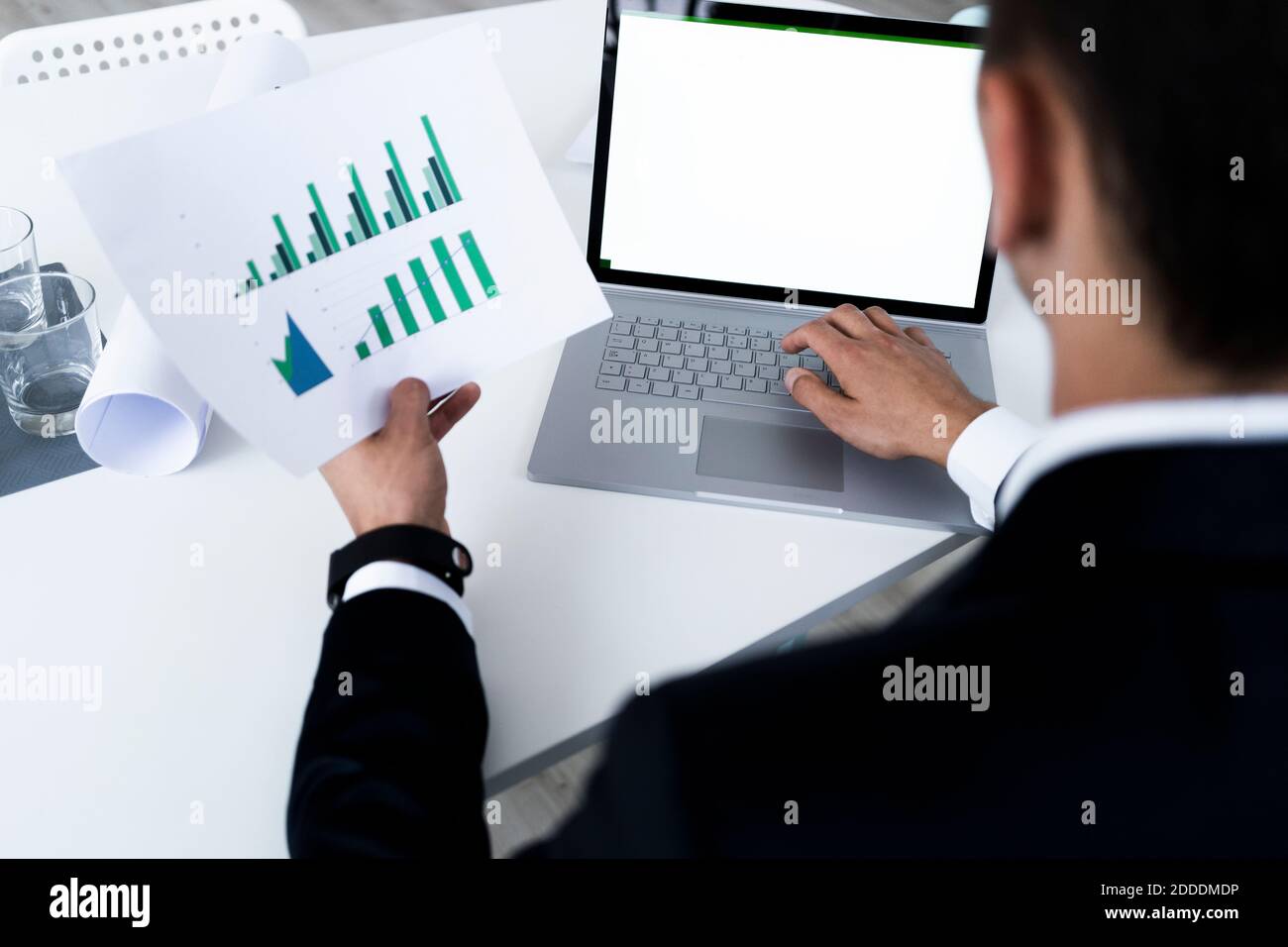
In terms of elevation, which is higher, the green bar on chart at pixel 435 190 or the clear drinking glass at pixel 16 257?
the green bar on chart at pixel 435 190

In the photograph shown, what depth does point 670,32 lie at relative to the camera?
0.97m

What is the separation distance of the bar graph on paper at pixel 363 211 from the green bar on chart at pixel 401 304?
0.04 m

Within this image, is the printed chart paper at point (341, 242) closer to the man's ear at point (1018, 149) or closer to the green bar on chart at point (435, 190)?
the green bar on chart at point (435, 190)

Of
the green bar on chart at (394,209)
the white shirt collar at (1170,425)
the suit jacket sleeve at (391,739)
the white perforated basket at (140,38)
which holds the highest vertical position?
the white perforated basket at (140,38)

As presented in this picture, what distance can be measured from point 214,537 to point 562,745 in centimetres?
36

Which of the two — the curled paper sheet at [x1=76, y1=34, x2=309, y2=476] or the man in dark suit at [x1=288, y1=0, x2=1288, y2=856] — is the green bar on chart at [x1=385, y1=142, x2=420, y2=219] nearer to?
the curled paper sheet at [x1=76, y1=34, x2=309, y2=476]

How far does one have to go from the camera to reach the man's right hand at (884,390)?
0.94m

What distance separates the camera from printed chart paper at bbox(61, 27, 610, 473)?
0.74 metres
